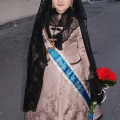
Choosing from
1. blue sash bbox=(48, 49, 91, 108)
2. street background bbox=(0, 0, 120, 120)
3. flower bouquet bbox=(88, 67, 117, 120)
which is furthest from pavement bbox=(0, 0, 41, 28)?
blue sash bbox=(48, 49, 91, 108)

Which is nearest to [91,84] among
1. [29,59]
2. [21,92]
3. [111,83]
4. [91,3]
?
[111,83]

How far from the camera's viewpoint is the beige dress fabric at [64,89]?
3.14m

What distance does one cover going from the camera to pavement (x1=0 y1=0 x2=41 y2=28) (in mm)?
11461

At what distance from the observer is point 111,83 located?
334 centimetres

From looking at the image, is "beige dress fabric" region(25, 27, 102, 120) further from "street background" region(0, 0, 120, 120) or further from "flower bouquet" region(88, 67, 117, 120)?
"street background" region(0, 0, 120, 120)

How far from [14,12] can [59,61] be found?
34.3ft

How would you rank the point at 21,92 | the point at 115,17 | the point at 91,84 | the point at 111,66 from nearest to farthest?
the point at 91,84, the point at 21,92, the point at 111,66, the point at 115,17

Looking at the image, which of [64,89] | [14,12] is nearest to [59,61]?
[64,89]

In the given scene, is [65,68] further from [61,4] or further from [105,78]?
[61,4]

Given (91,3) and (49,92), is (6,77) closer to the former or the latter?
(49,92)

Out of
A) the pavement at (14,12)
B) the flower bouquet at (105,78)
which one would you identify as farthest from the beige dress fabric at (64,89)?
the pavement at (14,12)

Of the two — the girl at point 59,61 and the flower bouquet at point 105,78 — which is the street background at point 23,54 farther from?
the girl at point 59,61

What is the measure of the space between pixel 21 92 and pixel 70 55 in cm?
238

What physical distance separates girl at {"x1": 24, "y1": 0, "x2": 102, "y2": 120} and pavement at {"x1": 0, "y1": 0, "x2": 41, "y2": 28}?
7.70 m
